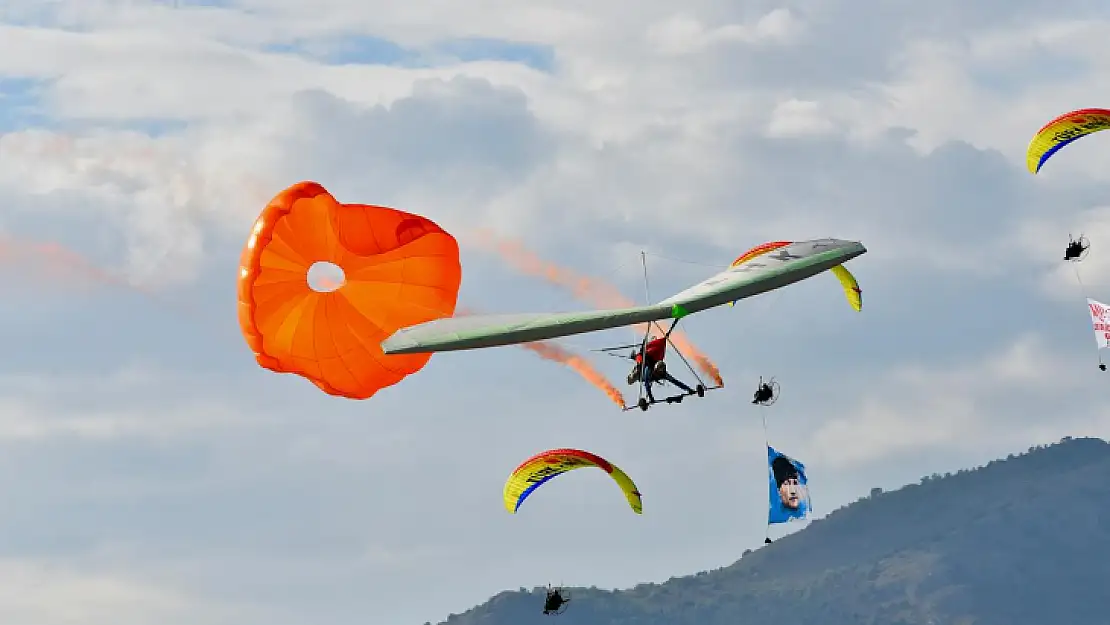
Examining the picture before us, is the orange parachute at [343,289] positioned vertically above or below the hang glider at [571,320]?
above

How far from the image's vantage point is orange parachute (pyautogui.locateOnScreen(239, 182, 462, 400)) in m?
65.8

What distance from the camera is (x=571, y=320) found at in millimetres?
61875

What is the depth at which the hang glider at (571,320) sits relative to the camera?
2440 inches

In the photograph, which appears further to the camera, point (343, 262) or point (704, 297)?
point (343, 262)

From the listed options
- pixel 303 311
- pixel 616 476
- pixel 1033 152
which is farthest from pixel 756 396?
pixel 303 311

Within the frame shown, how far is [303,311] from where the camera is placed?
67.1m

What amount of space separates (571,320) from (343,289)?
1029 cm

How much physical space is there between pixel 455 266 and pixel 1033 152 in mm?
22500

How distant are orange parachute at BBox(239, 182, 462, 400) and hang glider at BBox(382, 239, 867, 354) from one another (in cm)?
422

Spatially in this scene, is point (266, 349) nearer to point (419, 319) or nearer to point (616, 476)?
point (419, 319)

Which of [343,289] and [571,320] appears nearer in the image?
[571,320]

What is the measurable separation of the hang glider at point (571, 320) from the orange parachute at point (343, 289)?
422 centimetres

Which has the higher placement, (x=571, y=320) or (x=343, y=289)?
(x=343, y=289)

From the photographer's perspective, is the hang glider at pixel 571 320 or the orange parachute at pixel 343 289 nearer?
the hang glider at pixel 571 320
